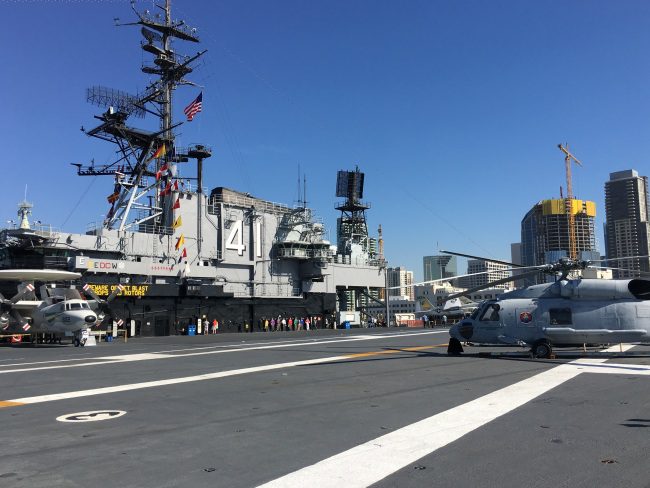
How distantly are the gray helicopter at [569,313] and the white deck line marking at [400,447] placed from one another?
7464 millimetres

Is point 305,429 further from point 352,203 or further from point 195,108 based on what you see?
point 352,203

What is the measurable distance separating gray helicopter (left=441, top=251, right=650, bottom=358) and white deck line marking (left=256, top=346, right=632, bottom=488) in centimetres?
746

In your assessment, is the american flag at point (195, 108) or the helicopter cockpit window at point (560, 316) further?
the american flag at point (195, 108)

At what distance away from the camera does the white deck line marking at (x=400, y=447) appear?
17.2ft

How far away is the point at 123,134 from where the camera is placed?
4600cm

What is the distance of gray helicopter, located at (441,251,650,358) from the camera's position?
16.6 metres

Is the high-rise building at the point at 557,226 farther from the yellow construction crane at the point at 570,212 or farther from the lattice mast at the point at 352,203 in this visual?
the lattice mast at the point at 352,203

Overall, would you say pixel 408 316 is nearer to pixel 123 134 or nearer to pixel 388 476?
pixel 123 134

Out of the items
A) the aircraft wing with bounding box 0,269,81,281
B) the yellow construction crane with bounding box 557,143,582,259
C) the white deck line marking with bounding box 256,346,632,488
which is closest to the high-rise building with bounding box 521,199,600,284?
the yellow construction crane with bounding box 557,143,582,259

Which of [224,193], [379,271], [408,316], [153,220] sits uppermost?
[224,193]

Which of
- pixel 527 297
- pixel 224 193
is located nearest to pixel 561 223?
pixel 224 193

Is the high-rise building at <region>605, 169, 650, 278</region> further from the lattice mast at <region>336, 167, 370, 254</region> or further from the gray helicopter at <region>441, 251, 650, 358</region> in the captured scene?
the gray helicopter at <region>441, 251, 650, 358</region>

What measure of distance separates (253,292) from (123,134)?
18.9 m

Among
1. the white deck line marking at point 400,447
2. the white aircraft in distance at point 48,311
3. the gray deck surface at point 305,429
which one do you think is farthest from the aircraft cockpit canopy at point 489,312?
the white aircraft in distance at point 48,311
